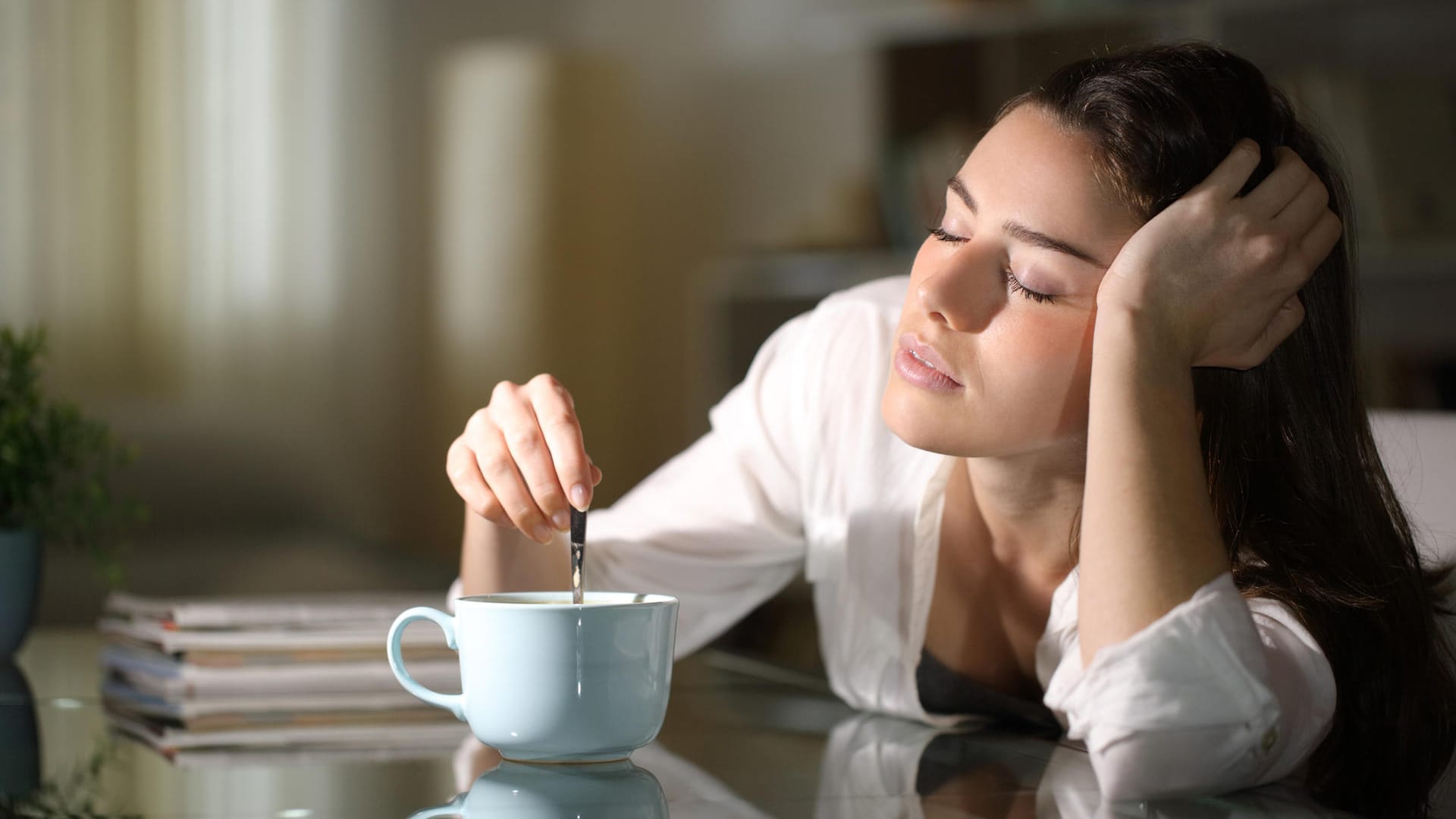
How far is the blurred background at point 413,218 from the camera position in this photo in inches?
127

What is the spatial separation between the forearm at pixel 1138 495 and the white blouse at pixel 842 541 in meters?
0.02

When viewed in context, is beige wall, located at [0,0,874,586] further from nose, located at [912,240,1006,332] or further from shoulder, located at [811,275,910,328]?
nose, located at [912,240,1006,332]

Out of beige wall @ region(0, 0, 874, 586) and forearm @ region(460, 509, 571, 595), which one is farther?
beige wall @ region(0, 0, 874, 586)

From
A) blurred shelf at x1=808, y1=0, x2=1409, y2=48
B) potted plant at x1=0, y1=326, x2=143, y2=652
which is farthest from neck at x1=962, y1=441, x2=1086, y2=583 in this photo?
blurred shelf at x1=808, y1=0, x2=1409, y2=48

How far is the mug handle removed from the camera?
0.74m

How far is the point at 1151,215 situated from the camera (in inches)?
34.9

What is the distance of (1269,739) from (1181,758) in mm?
54

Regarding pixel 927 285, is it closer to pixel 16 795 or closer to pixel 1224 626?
pixel 1224 626

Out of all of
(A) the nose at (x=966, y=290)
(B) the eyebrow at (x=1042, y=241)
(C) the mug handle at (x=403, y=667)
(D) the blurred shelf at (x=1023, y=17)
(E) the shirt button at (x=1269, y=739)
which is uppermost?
(D) the blurred shelf at (x=1023, y=17)

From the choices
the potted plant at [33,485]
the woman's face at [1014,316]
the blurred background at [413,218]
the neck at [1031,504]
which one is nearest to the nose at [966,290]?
the woman's face at [1014,316]

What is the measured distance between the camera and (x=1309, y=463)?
0.96 m

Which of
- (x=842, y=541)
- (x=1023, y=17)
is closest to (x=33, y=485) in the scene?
(x=842, y=541)

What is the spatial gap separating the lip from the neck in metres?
0.14

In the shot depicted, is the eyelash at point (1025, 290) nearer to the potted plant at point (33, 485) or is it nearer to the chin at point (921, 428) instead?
the chin at point (921, 428)
